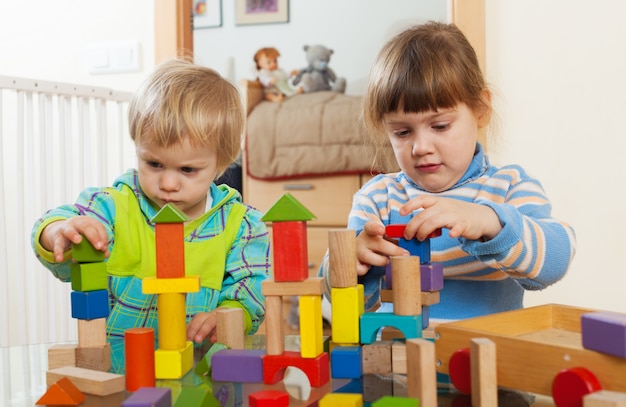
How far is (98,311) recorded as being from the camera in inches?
29.7

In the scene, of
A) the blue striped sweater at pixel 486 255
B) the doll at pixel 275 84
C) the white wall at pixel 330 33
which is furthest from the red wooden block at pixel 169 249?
the white wall at pixel 330 33

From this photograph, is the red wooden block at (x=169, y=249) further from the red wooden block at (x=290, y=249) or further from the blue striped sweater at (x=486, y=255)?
the blue striped sweater at (x=486, y=255)

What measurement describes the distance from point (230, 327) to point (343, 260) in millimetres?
180

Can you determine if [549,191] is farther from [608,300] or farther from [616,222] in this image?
[608,300]

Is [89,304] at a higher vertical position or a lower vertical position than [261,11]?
lower

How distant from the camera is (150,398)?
0.56m

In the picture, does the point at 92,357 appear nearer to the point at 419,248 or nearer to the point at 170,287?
the point at 170,287

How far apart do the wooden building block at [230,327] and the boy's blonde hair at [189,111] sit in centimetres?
37

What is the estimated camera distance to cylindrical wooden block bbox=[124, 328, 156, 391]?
68 cm

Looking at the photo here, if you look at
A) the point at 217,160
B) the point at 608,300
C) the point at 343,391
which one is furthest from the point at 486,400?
the point at 608,300

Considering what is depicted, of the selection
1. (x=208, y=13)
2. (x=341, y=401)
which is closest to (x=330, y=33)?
(x=208, y=13)

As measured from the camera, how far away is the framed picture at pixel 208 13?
15.2ft

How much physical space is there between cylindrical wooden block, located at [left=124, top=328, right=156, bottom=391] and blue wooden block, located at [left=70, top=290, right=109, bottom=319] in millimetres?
80

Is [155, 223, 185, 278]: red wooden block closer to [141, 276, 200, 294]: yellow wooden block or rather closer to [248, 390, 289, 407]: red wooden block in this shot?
[141, 276, 200, 294]: yellow wooden block
